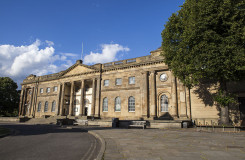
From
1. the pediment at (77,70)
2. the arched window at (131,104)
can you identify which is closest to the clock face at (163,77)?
the arched window at (131,104)

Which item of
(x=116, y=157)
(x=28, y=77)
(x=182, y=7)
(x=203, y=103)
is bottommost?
(x=116, y=157)

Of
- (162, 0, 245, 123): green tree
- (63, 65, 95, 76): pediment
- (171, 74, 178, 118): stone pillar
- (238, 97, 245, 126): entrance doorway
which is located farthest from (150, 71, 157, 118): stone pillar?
(63, 65, 95, 76): pediment

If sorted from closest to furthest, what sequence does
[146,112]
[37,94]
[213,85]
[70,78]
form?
[213,85]
[146,112]
[70,78]
[37,94]

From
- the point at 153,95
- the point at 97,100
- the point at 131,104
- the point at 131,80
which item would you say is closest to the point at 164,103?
the point at 153,95

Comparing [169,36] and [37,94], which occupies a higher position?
[169,36]

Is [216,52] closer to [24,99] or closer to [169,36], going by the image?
[169,36]

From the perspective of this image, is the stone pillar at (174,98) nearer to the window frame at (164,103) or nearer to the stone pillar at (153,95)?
the window frame at (164,103)

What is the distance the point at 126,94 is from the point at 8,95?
40.5 meters

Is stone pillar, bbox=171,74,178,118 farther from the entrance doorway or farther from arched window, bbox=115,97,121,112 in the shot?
arched window, bbox=115,97,121,112

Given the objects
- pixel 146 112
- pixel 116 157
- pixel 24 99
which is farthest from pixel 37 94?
pixel 116 157

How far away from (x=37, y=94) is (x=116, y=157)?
44.4 meters

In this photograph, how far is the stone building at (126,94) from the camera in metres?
24.7

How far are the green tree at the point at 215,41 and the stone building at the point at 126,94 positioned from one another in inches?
258

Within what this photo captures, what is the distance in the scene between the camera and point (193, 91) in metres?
24.8
